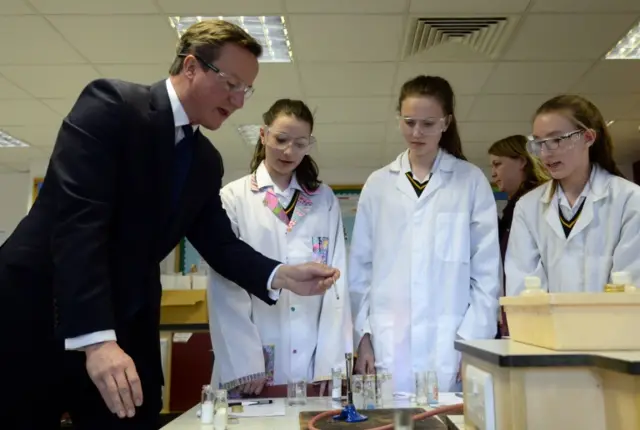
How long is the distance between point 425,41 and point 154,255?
273cm

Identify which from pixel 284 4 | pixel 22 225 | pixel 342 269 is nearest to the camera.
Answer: pixel 22 225

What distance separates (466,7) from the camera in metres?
3.09

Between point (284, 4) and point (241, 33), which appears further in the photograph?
point (284, 4)

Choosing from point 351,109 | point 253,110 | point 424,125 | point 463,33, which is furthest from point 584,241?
point 253,110

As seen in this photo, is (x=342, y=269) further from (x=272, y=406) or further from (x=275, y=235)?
(x=272, y=406)

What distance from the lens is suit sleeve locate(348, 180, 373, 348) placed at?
1720 millimetres

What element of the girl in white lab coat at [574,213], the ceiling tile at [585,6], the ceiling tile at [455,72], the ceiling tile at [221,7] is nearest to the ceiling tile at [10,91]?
the ceiling tile at [221,7]

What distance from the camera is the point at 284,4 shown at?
9.98ft

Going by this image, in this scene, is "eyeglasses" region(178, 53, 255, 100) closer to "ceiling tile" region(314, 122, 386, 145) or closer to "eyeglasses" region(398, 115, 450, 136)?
"eyeglasses" region(398, 115, 450, 136)

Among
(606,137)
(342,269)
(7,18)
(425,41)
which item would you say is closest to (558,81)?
(425,41)

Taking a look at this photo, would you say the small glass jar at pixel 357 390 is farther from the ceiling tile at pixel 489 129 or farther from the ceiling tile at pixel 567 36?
the ceiling tile at pixel 489 129

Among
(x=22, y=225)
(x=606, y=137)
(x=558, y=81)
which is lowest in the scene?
(x=22, y=225)

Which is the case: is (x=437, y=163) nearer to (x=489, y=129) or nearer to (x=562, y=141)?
(x=562, y=141)

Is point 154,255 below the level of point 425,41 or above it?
below
